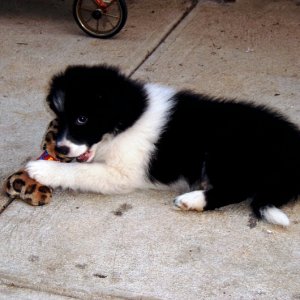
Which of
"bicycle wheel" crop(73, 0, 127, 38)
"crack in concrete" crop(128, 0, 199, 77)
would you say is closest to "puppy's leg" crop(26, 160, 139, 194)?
"crack in concrete" crop(128, 0, 199, 77)

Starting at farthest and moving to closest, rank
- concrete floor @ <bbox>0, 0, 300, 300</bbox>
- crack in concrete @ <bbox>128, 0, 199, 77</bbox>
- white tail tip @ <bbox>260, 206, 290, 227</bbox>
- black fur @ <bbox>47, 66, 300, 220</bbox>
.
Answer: crack in concrete @ <bbox>128, 0, 199, 77</bbox> < black fur @ <bbox>47, 66, 300, 220</bbox> < white tail tip @ <bbox>260, 206, 290, 227</bbox> < concrete floor @ <bbox>0, 0, 300, 300</bbox>

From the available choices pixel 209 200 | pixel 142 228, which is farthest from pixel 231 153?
pixel 142 228

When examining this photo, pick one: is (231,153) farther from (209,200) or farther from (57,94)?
(57,94)

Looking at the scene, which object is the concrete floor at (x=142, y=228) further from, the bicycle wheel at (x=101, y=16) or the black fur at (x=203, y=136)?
the bicycle wheel at (x=101, y=16)

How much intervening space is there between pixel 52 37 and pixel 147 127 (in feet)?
10.5

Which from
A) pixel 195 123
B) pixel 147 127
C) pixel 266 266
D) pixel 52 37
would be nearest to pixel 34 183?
pixel 147 127

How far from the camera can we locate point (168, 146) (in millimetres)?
4656

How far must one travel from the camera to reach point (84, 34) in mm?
7605

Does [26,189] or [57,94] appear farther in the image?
[26,189]

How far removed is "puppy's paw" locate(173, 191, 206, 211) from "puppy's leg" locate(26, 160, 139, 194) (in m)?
0.36

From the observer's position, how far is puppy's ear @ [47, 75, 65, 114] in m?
4.45

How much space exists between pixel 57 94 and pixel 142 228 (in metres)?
0.99

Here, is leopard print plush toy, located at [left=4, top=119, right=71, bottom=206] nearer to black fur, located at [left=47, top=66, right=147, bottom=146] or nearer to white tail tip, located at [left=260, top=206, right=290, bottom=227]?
black fur, located at [left=47, top=66, right=147, bottom=146]

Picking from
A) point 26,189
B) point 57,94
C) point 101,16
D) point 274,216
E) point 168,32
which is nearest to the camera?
point 274,216
